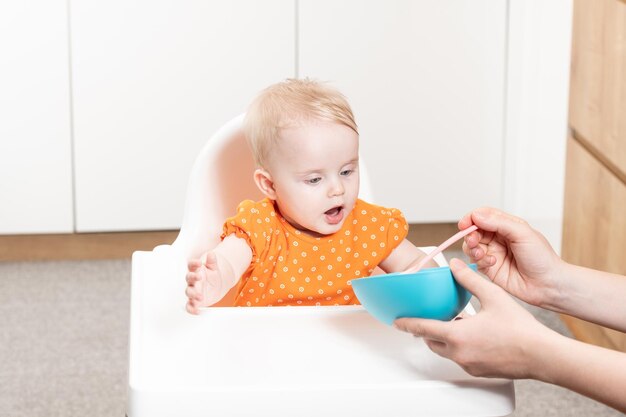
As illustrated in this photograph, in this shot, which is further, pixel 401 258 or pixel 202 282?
pixel 401 258

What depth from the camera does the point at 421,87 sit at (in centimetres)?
262

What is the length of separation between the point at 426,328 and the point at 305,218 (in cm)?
35

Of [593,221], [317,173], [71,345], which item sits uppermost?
[317,173]

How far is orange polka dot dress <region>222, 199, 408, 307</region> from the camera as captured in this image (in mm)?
1333

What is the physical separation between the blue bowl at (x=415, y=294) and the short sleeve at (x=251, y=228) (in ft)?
0.97

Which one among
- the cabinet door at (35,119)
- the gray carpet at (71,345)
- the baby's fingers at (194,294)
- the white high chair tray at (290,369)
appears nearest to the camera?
the white high chair tray at (290,369)

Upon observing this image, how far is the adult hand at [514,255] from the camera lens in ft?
3.94

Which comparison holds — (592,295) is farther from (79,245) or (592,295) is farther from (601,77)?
(79,245)

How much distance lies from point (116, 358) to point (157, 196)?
0.62 meters

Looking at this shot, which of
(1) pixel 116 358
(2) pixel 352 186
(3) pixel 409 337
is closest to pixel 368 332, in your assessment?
(3) pixel 409 337

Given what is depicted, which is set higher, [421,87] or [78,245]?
[421,87]

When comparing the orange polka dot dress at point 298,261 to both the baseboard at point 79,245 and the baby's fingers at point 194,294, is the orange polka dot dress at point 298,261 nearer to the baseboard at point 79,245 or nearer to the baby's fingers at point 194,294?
the baby's fingers at point 194,294

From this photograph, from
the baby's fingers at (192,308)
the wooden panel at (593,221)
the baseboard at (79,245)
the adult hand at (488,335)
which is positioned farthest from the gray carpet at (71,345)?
the adult hand at (488,335)

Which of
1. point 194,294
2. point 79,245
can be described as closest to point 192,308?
point 194,294
